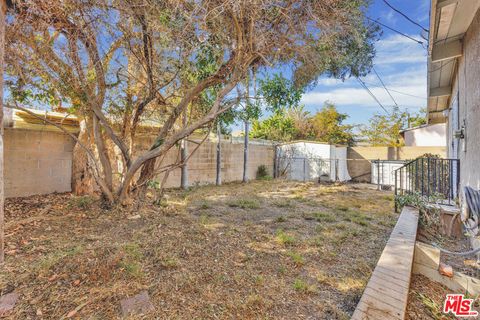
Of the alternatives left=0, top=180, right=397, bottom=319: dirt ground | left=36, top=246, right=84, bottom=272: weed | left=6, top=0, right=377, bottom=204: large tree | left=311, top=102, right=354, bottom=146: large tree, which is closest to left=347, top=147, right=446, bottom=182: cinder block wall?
left=311, top=102, right=354, bottom=146: large tree

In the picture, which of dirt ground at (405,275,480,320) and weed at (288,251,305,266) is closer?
dirt ground at (405,275,480,320)

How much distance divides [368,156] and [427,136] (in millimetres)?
3559

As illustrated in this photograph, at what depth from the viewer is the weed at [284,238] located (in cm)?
341

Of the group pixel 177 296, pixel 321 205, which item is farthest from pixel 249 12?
pixel 321 205

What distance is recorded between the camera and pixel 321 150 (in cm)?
1216

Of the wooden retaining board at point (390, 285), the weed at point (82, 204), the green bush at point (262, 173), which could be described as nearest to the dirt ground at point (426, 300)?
the wooden retaining board at point (390, 285)

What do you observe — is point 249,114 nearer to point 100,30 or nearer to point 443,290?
point 100,30

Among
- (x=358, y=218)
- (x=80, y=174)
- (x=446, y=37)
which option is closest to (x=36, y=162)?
(x=80, y=174)

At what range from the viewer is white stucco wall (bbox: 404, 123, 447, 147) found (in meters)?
13.2

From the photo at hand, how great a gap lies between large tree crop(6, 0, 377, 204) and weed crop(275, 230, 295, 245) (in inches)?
85.5

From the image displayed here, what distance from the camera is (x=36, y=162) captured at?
5684 mm

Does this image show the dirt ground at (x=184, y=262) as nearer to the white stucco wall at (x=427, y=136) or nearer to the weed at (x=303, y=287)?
the weed at (x=303, y=287)

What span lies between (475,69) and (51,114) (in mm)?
7671

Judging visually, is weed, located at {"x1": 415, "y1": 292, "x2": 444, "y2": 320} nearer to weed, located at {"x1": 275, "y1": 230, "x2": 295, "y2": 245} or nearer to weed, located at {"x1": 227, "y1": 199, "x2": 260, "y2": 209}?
weed, located at {"x1": 275, "y1": 230, "x2": 295, "y2": 245}
